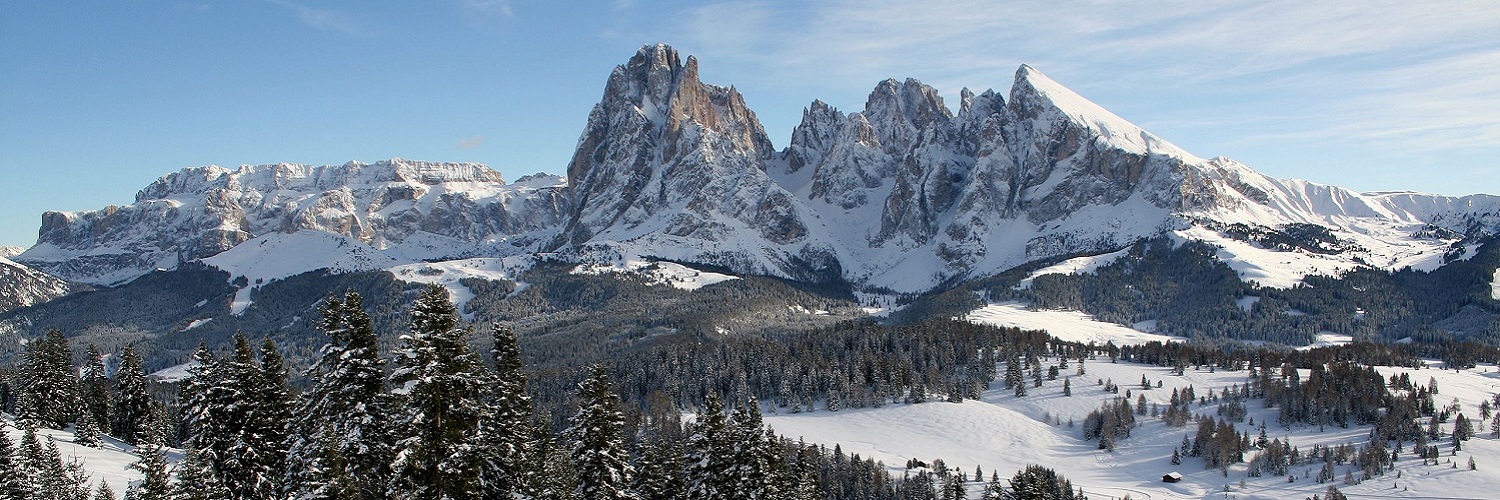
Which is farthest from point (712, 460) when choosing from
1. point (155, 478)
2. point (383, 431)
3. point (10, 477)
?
point (10, 477)

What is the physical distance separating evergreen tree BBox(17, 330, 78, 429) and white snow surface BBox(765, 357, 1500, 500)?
96.2m

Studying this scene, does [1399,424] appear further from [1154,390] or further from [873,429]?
[873,429]

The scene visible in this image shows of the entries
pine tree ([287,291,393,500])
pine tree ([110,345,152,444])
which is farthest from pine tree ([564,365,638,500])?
pine tree ([110,345,152,444])

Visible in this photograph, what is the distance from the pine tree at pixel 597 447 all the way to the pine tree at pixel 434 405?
36.8ft

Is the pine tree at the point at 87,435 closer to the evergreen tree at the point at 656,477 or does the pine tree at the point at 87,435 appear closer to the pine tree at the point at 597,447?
the evergreen tree at the point at 656,477

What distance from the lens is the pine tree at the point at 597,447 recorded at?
4419 cm

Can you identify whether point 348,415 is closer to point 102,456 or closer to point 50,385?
point 102,456

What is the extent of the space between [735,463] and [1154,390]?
5717 inches

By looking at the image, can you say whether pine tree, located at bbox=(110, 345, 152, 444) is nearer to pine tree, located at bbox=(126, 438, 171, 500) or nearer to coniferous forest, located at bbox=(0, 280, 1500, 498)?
coniferous forest, located at bbox=(0, 280, 1500, 498)

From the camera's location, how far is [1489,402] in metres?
152

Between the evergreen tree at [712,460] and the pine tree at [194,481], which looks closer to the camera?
the pine tree at [194,481]

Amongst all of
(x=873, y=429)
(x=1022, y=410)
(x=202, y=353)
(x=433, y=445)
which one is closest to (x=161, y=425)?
(x=202, y=353)

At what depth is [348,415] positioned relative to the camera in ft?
113

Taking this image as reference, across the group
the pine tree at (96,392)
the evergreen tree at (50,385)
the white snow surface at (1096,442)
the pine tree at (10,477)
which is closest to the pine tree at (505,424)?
the pine tree at (10,477)
